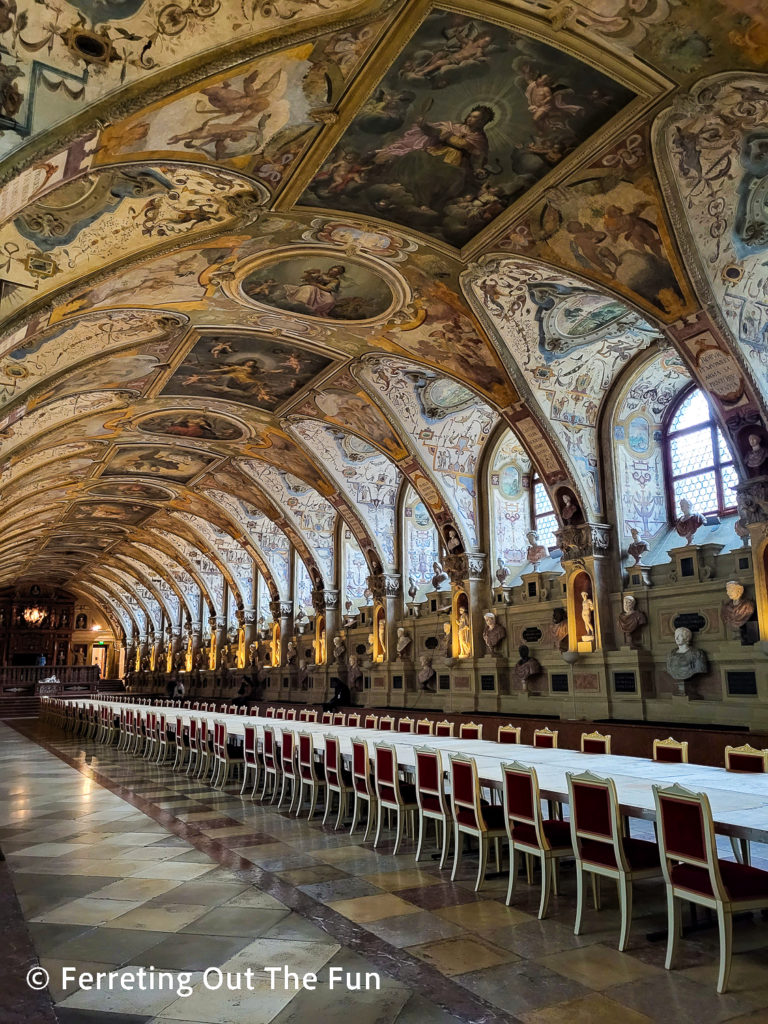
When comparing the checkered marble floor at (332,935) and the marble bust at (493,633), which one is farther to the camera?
the marble bust at (493,633)

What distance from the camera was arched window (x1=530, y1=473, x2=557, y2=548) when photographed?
59.0 feet

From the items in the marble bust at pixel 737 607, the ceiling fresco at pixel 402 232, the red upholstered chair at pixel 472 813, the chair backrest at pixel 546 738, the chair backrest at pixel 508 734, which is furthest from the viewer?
the marble bust at pixel 737 607

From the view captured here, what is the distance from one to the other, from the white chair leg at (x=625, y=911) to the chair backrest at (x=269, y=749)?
6.47 metres

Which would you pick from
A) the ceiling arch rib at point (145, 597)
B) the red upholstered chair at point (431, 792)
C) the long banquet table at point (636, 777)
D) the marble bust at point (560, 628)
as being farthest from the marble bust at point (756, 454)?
the ceiling arch rib at point (145, 597)

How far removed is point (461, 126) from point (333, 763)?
25.1ft

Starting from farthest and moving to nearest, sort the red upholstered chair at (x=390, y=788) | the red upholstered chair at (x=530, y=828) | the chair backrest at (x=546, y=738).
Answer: the chair backrest at (x=546, y=738) < the red upholstered chair at (x=390, y=788) < the red upholstered chair at (x=530, y=828)

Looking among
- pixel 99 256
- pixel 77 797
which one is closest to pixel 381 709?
pixel 77 797

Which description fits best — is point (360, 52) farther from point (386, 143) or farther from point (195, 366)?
point (195, 366)

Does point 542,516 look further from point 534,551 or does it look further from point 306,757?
point 306,757

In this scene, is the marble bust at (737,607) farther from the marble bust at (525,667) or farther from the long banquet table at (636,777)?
the marble bust at (525,667)

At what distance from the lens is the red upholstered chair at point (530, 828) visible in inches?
224

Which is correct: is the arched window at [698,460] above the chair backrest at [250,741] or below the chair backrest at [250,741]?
above

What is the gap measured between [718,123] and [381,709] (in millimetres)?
15321

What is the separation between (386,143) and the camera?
862 centimetres
